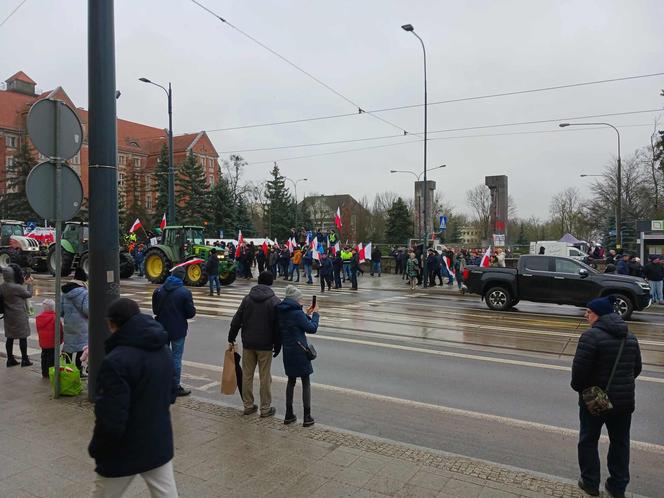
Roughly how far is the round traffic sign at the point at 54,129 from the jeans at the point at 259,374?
3059 millimetres

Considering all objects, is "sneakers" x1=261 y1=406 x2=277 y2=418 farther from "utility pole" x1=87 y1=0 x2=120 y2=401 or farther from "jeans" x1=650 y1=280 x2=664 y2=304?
"jeans" x1=650 y1=280 x2=664 y2=304

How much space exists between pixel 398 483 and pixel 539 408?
3088 millimetres

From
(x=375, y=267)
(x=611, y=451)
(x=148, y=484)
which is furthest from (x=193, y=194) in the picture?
(x=148, y=484)

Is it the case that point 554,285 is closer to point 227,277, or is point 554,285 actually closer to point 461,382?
point 461,382

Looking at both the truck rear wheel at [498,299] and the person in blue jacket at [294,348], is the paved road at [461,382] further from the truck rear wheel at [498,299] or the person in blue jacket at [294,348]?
the truck rear wheel at [498,299]

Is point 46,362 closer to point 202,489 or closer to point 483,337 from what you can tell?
point 202,489

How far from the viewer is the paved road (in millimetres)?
5289

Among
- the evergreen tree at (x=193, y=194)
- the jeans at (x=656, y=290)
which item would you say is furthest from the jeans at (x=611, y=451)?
the evergreen tree at (x=193, y=194)

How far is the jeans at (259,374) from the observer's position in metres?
5.77

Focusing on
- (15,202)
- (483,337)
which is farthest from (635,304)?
(15,202)

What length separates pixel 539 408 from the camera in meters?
6.39

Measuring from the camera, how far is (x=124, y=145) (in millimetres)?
93625

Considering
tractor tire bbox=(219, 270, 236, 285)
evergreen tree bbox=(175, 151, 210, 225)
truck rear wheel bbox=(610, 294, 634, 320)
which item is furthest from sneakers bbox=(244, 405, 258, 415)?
evergreen tree bbox=(175, 151, 210, 225)

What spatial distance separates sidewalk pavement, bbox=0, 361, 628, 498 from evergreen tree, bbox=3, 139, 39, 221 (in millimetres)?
62028
